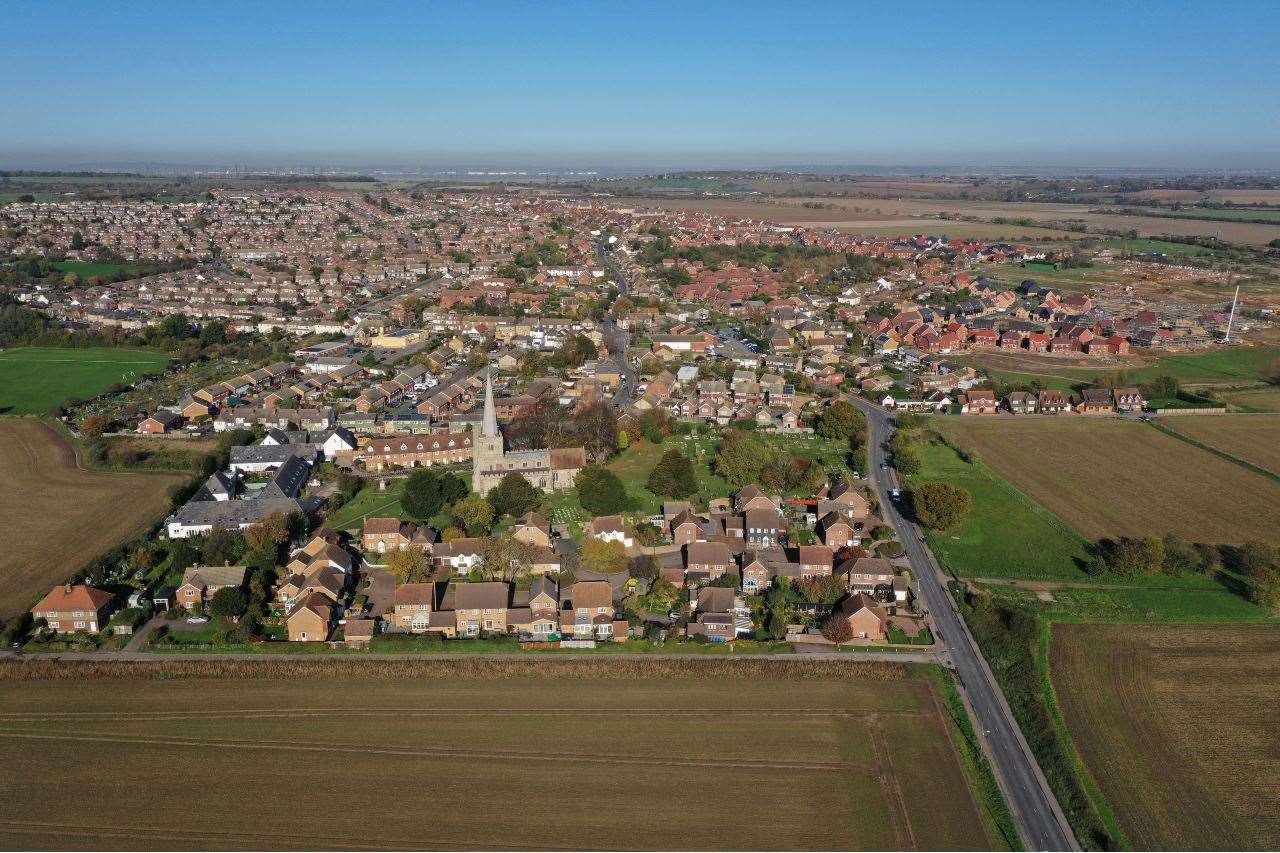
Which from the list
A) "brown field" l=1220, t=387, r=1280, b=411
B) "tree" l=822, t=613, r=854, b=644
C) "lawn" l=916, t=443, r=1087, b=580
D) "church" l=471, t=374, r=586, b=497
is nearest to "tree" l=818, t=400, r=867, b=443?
"lawn" l=916, t=443, r=1087, b=580

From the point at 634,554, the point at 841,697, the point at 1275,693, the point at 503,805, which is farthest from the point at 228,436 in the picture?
the point at 1275,693

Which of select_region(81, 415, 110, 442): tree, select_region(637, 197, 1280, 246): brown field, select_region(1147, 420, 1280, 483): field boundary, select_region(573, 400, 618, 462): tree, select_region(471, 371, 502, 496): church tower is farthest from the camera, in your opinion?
select_region(637, 197, 1280, 246): brown field

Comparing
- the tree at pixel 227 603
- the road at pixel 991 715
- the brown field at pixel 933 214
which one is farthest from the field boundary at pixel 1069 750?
the brown field at pixel 933 214

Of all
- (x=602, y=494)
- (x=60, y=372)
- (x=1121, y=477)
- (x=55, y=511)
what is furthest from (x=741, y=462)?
(x=60, y=372)

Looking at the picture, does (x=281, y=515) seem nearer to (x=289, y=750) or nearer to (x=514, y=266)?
(x=289, y=750)

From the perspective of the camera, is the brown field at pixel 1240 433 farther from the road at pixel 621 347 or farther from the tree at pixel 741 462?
the road at pixel 621 347

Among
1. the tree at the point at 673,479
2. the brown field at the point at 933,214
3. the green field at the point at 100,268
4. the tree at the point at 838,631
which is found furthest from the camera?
the brown field at the point at 933,214

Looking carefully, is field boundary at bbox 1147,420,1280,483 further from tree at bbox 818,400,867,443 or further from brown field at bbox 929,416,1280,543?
tree at bbox 818,400,867,443
